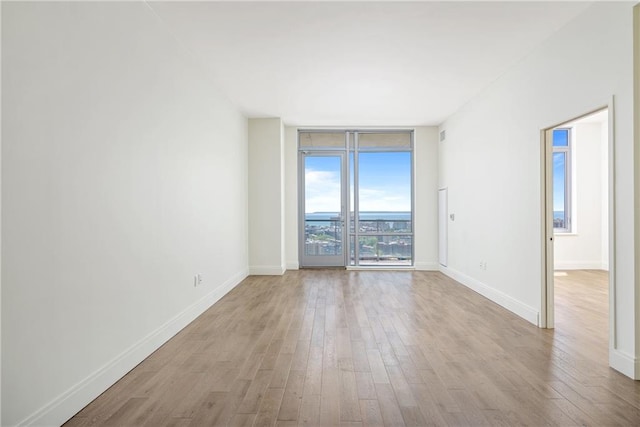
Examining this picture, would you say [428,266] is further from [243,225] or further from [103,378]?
[103,378]

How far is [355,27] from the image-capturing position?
11.0ft

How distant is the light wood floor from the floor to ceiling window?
301cm

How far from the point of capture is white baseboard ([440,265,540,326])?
3.85 meters

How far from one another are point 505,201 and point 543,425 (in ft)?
9.85

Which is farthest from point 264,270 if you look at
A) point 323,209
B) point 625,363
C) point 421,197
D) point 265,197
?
point 625,363

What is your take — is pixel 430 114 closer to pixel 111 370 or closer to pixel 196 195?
pixel 196 195

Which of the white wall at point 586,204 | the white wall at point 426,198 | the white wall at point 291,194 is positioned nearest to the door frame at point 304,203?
the white wall at point 291,194

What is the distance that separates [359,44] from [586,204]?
20.4 feet

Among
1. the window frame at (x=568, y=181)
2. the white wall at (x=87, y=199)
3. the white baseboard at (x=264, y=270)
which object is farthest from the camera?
the window frame at (x=568, y=181)

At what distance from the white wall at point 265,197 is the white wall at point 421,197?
1.92 ft

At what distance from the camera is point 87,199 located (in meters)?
2.22

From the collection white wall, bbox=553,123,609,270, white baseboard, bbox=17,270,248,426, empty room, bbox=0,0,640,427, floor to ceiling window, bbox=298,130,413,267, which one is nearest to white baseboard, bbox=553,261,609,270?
white wall, bbox=553,123,609,270

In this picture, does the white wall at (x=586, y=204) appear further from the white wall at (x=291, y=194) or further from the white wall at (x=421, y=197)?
the white wall at (x=291, y=194)

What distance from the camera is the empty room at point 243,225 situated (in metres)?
1.98
